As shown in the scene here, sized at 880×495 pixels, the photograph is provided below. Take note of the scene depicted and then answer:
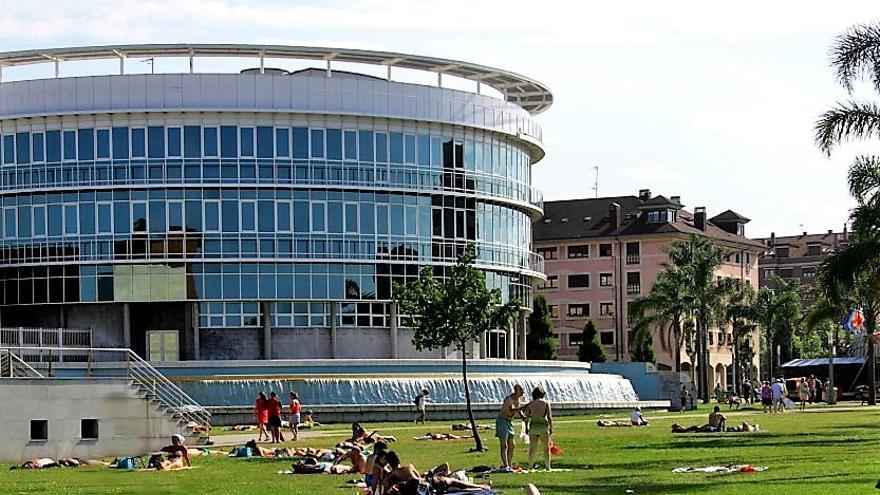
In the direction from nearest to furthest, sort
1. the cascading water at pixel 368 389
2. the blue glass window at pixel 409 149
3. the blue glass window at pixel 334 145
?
1. the cascading water at pixel 368 389
2. the blue glass window at pixel 334 145
3. the blue glass window at pixel 409 149

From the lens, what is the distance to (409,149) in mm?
79125

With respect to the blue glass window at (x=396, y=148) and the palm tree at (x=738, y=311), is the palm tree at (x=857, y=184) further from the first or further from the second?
the palm tree at (x=738, y=311)

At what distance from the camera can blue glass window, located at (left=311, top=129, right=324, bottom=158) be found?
3034 inches

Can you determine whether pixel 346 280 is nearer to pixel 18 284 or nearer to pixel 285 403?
pixel 285 403

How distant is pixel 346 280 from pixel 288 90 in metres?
9.27

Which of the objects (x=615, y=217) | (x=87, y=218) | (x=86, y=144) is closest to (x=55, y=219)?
(x=87, y=218)

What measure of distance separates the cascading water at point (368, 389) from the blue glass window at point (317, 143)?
1202cm

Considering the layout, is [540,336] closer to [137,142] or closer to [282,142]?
[282,142]

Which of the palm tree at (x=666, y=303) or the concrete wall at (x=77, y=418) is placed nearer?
the concrete wall at (x=77, y=418)

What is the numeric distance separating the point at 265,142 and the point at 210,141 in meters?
2.52

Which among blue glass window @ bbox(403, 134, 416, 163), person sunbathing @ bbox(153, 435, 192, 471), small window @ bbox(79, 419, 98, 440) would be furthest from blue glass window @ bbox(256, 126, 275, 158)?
person sunbathing @ bbox(153, 435, 192, 471)

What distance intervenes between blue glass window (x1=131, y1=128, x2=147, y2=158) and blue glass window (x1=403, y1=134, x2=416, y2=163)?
40.5 ft

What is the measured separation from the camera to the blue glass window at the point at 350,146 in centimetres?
7750

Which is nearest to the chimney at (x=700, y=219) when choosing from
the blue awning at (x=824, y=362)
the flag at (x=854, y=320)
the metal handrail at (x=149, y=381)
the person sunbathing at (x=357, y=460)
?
the blue awning at (x=824, y=362)
